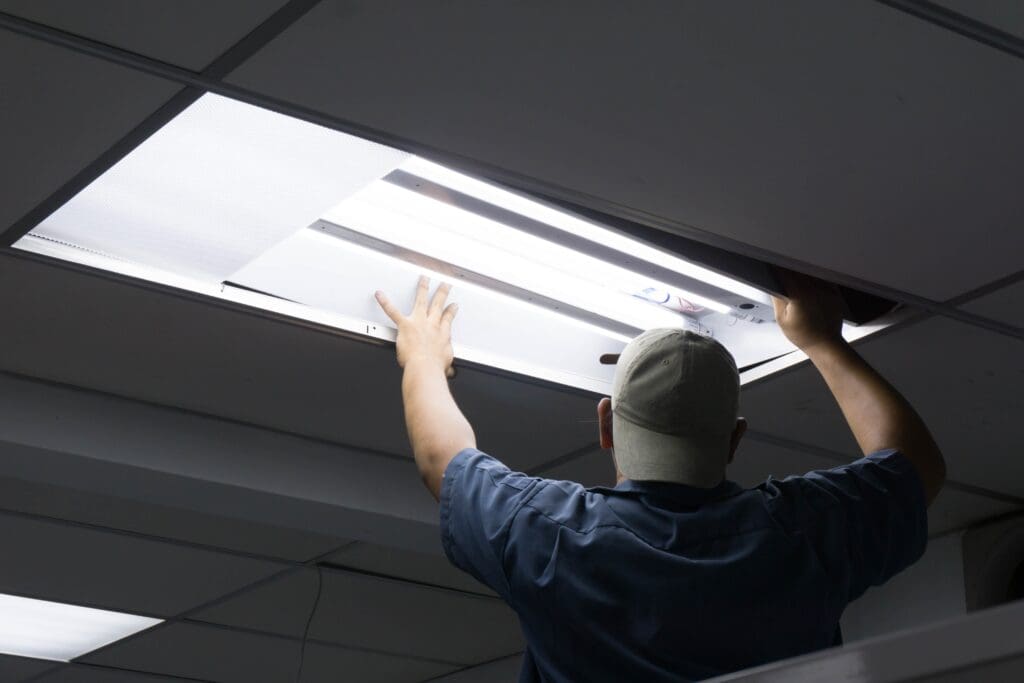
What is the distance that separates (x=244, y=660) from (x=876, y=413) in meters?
3.25

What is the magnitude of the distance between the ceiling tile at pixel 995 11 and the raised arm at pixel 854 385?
51 cm

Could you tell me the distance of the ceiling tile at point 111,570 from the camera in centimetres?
341

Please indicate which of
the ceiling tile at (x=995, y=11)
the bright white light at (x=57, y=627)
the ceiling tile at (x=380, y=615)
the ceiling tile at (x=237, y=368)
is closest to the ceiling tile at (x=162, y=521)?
the ceiling tile at (x=380, y=615)

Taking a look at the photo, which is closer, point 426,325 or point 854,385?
point 854,385

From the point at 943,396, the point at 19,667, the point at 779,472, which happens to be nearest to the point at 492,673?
the point at 19,667

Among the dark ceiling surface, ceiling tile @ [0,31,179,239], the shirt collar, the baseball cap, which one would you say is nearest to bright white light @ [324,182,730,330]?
the dark ceiling surface

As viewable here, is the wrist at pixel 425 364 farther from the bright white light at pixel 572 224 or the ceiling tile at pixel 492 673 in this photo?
the ceiling tile at pixel 492 673

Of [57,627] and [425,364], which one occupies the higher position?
[57,627]

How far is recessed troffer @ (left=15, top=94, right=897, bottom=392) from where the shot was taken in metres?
1.76

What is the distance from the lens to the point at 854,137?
1.56m

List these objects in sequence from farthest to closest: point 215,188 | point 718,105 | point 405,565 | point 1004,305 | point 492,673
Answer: point 492,673 → point 405,565 → point 1004,305 → point 215,188 → point 718,105

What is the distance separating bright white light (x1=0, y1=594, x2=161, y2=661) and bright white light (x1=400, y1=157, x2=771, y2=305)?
8.66 ft

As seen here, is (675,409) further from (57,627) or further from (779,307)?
(57,627)

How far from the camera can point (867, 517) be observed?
142 centimetres
